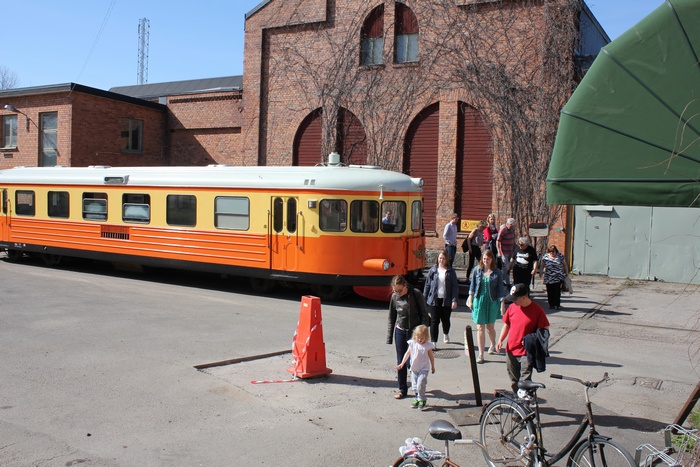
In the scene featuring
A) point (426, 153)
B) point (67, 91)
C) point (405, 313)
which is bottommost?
point (405, 313)

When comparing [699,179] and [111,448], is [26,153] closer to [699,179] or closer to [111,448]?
[111,448]

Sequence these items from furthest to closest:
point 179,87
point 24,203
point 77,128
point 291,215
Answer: point 179,87 → point 77,128 → point 24,203 → point 291,215

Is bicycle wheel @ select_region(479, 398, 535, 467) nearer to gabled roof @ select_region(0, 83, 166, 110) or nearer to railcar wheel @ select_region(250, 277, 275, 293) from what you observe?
railcar wheel @ select_region(250, 277, 275, 293)

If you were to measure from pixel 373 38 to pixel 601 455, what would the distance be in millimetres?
19705

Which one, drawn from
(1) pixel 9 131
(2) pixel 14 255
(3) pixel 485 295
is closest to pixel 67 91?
(1) pixel 9 131

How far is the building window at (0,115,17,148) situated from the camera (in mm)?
28016

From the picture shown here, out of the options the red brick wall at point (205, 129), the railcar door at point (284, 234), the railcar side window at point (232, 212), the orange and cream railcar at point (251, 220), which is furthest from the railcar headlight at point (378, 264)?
the red brick wall at point (205, 129)

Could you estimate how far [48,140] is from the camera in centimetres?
2636

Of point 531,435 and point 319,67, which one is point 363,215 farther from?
point 319,67

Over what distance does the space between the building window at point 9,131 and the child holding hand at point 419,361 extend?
26.1m

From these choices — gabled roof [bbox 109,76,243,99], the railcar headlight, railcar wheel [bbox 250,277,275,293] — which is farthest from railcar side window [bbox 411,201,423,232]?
gabled roof [bbox 109,76,243,99]

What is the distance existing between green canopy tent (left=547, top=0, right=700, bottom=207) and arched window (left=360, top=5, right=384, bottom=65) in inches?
686

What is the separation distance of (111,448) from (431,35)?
18187 millimetres

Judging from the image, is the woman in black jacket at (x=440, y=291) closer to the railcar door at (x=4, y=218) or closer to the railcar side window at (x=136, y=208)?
the railcar side window at (x=136, y=208)
